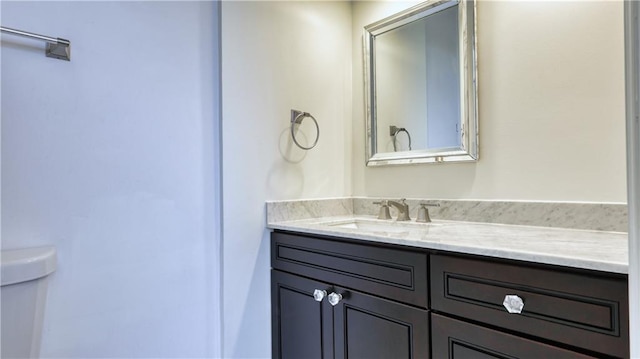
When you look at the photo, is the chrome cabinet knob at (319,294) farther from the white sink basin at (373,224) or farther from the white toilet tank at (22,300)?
the white toilet tank at (22,300)

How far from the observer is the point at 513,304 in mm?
849

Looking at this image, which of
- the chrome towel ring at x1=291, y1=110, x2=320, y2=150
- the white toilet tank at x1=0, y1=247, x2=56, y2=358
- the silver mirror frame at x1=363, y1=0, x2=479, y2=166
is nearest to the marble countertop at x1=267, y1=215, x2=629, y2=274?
the silver mirror frame at x1=363, y1=0, x2=479, y2=166

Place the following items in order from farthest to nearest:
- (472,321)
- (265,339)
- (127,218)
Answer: (265,339) → (127,218) → (472,321)

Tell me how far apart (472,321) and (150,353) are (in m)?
1.09

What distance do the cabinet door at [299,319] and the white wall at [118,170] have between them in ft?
0.83

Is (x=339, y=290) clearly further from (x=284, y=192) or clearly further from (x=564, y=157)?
(x=564, y=157)

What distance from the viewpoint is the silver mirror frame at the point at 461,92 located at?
57.1 inches

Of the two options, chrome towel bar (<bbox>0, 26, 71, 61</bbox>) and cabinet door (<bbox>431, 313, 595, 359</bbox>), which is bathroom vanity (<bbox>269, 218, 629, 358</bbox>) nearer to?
cabinet door (<bbox>431, 313, 595, 359</bbox>)

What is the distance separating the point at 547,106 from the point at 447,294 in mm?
807

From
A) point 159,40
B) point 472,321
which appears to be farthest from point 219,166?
point 472,321

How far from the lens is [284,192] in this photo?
159 centimetres

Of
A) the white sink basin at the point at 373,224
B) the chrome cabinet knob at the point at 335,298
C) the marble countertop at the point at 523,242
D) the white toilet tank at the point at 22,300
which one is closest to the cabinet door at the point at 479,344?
the marble countertop at the point at 523,242

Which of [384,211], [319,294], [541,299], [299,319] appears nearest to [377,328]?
[319,294]

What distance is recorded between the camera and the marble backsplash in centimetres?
116
